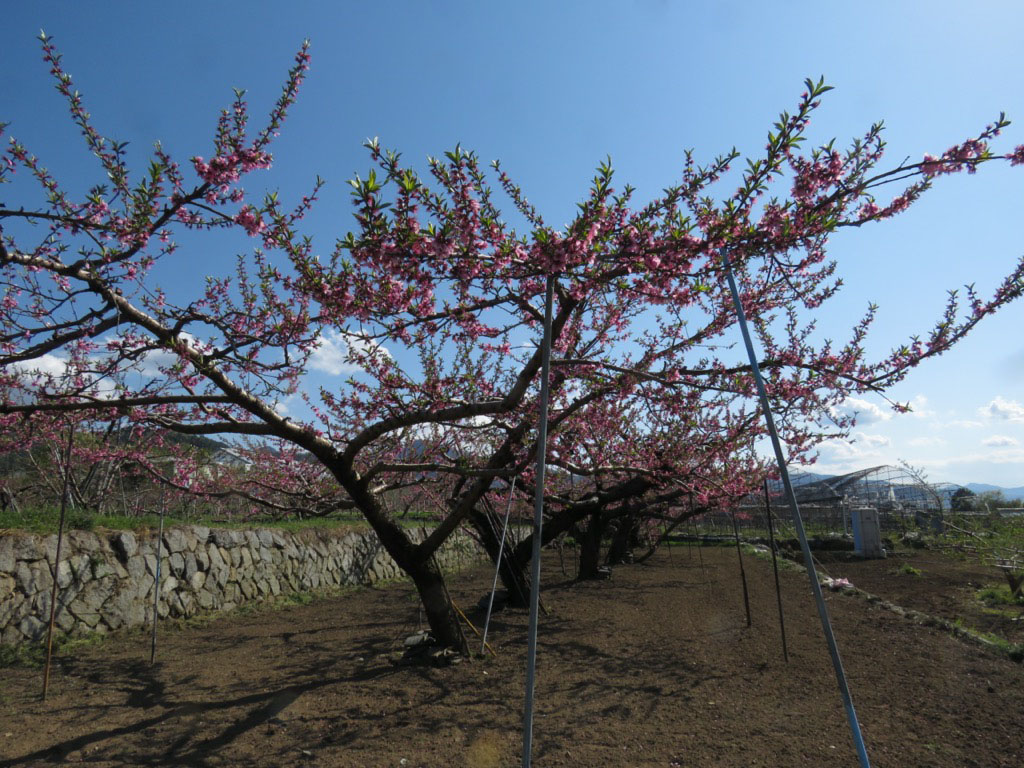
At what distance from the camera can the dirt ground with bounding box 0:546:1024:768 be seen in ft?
11.4

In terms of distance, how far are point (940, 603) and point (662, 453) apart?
5694 millimetres

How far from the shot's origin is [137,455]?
5.07 meters

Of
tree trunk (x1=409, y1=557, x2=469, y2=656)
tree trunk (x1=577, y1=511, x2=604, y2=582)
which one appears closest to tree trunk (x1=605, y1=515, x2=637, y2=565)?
tree trunk (x1=577, y1=511, x2=604, y2=582)

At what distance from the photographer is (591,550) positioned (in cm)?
1138

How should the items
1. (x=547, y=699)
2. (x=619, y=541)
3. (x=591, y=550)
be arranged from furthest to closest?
(x=619, y=541) < (x=591, y=550) < (x=547, y=699)

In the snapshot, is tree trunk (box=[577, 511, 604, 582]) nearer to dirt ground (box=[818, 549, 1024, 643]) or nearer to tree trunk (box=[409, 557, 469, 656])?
dirt ground (box=[818, 549, 1024, 643])

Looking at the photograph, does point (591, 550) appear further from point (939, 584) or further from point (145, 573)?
point (145, 573)

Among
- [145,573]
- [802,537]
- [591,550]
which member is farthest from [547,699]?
[591,550]

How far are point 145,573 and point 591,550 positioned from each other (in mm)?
7602

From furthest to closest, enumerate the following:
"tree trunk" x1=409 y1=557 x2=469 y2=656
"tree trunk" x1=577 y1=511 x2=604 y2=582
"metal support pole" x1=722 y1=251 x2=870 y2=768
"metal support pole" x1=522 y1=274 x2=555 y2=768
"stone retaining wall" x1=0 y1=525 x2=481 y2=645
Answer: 1. "tree trunk" x1=577 y1=511 x2=604 y2=582
2. "stone retaining wall" x1=0 y1=525 x2=481 y2=645
3. "tree trunk" x1=409 y1=557 x2=469 y2=656
4. "metal support pole" x1=722 y1=251 x2=870 y2=768
5. "metal support pole" x1=522 y1=274 x2=555 y2=768

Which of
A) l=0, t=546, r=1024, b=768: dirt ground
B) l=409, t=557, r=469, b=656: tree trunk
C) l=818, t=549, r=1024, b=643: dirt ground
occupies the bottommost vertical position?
l=818, t=549, r=1024, b=643: dirt ground

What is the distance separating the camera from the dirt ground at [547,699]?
347cm

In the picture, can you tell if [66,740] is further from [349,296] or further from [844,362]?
[844,362]

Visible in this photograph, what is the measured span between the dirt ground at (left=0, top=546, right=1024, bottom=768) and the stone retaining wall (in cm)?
58
